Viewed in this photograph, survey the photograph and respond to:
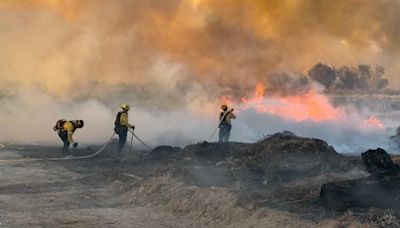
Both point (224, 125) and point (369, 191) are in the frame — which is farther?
point (224, 125)

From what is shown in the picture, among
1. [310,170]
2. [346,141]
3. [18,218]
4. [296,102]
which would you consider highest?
[296,102]

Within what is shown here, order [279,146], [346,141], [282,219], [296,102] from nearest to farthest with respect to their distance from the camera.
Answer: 1. [282,219]
2. [279,146]
3. [346,141]
4. [296,102]

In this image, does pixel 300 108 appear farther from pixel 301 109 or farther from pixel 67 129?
pixel 67 129

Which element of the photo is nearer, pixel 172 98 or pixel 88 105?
pixel 88 105

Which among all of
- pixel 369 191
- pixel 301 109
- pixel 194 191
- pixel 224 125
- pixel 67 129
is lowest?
pixel 194 191

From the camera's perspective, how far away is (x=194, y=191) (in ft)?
39.8

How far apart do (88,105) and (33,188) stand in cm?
2401

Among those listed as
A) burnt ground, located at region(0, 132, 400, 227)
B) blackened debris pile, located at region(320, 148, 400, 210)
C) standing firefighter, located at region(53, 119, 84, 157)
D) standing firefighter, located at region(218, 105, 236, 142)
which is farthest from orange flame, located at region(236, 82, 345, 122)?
blackened debris pile, located at region(320, 148, 400, 210)

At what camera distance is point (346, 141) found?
31.0 meters

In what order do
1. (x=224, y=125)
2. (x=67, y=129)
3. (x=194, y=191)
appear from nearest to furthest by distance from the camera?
1. (x=194, y=191)
2. (x=67, y=129)
3. (x=224, y=125)

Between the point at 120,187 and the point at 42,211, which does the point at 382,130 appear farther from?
the point at 42,211

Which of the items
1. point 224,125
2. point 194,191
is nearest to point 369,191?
point 194,191

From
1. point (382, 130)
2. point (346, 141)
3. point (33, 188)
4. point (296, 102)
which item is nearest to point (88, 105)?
point (296, 102)

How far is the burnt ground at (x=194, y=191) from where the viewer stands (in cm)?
988
